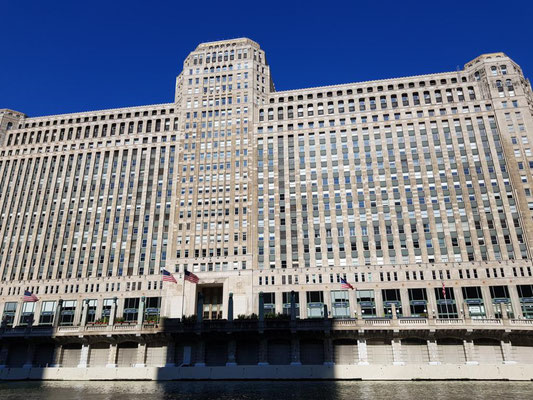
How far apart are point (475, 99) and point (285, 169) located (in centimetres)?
5176

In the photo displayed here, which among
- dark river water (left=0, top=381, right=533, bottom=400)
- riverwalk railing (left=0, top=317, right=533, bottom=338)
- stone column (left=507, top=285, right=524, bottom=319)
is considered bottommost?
dark river water (left=0, top=381, right=533, bottom=400)

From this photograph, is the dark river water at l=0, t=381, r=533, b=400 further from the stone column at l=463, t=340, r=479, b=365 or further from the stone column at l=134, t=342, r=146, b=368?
the stone column at l=463, t=340, r=479, b=365

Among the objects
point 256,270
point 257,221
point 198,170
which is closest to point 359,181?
point 257,221

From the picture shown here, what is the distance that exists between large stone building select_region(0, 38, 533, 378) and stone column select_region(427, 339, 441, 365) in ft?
33.6

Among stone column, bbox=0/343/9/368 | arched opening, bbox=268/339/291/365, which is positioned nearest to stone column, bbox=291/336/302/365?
arched opening, bbox=268/339/291/365

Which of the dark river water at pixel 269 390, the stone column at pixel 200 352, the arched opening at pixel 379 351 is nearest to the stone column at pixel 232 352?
the stone column at pixel 200 352

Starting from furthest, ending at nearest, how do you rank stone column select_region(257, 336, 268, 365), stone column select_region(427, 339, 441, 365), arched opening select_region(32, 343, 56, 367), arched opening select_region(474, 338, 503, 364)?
arched opening select_region(32, 343, 56, 367) → stone column select_region(257, 336, 268, 365) → stone column select_region(427, 339, 441, 365) → arched opening select_region(474, 338, 503, 364)

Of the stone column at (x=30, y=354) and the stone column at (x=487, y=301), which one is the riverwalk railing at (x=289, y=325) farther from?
the stone column at (x=487, y=301)

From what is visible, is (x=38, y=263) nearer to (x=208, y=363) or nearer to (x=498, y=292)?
(x=208, y=363)

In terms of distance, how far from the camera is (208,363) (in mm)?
80312

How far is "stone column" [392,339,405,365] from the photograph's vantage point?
249 ft

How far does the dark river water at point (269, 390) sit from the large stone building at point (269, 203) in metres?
20.0

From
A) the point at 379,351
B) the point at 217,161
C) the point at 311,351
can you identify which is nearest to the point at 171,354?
the point at 311,351

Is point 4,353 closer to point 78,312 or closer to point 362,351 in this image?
point 78,312
